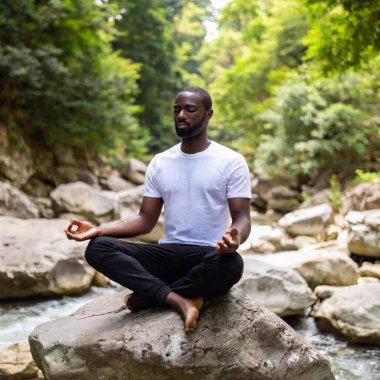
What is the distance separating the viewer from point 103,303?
11.7 ft

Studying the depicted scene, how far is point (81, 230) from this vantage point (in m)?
3.03

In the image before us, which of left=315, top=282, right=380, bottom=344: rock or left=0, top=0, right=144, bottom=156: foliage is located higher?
left=0, top=0, right=144, bottom=156: foliage

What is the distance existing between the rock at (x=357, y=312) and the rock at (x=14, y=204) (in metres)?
6.59

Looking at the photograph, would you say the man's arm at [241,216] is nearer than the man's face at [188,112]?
Yes

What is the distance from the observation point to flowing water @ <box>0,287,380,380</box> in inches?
167

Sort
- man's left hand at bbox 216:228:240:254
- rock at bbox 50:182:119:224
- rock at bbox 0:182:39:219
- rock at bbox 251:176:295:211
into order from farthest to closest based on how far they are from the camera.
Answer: rock at bbox 251:176:295:211
rock at bbox 50:182:119:224
rock at bbox 0:182:39:219
man's left hand at bbox 216:228:240:254

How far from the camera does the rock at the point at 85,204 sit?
1055 centimetres

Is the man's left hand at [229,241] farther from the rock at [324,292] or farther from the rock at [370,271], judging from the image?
the rock at [370,271]

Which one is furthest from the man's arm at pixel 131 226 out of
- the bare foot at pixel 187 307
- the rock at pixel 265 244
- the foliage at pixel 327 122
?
the foliage at pixel 327 122

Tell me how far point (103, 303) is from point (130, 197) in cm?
999

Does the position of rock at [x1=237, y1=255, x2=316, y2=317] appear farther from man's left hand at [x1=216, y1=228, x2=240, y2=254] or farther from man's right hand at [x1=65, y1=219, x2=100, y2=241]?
man's left hand at [x1=216, y1=228, x2=240, y2=254]

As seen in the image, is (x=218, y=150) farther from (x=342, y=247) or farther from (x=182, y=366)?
(x=342, y=247)

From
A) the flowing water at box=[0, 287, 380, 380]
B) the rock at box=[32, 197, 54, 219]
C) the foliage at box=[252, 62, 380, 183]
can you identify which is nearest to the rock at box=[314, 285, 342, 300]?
the flowing water at box=[0, 287, 380, 380]

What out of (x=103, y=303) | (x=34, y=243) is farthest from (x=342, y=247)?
(x=103, y=303)
